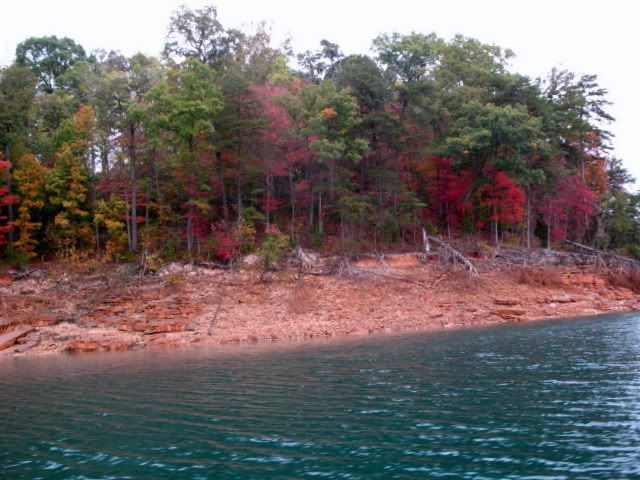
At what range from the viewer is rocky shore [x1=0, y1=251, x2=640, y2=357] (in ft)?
105

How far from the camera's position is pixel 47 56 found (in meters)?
70.5

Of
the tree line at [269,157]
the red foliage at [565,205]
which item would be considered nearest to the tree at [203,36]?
the tree line at [269,157]

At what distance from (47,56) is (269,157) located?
44934mm

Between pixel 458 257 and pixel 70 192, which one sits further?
pixel 458 257

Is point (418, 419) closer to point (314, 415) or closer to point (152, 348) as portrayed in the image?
point (314, 415)

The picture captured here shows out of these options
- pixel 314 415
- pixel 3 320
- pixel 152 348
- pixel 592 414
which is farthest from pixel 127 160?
pixel 592 414

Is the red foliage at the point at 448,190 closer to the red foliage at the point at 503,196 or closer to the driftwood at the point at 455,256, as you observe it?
A: the red foliage at the point at 503,196

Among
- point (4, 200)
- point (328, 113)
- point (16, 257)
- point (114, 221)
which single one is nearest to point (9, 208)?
point (4, 200)

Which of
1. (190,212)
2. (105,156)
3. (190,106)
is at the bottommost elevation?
(190,212)

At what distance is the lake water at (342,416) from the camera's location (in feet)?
32.0

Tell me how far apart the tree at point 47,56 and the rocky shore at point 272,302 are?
40.2m

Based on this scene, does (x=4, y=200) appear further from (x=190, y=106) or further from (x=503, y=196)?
(x=503, y=196)

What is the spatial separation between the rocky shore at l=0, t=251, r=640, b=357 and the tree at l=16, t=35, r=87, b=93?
40236 mm

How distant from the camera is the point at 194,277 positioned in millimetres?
→ 38375
